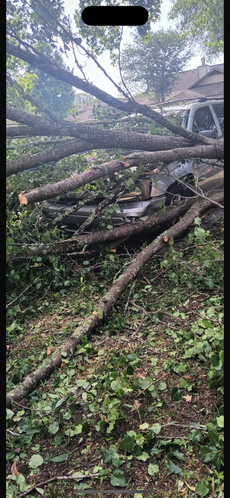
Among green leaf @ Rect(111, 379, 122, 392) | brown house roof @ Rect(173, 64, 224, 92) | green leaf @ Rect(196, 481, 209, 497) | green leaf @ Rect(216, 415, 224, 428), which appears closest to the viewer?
green leaf @ Rect(196, 481, 209, 497)

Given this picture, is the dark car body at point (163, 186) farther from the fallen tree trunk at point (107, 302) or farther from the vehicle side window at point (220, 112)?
the fallen tree trunk at point (107, 302)

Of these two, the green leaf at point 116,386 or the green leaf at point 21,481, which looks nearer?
the green leaf at point 21,481

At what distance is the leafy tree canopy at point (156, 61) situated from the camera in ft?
4.87

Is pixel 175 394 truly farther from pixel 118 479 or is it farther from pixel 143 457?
pixel 118 479

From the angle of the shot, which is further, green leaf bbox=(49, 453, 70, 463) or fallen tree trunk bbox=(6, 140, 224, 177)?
fallen tree trunk bbox=(6, 140, 224, 177)

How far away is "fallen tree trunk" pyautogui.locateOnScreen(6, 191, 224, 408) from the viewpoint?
142 centimetres

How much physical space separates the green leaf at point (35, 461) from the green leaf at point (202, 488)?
2.01 feet

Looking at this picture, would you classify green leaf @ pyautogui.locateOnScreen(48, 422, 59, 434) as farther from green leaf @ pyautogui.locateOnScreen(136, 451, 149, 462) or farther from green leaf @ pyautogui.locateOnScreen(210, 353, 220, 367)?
green leaf @ pyautogui.locateOnScreen(210, 353, 220, 367)

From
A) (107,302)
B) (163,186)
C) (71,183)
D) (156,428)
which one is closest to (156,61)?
(163,186)

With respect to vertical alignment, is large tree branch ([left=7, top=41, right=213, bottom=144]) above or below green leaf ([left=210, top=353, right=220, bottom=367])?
above

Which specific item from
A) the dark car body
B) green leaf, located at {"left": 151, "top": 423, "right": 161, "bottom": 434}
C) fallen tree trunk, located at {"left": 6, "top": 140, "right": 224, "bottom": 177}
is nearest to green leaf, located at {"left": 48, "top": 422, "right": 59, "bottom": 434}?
green leaf, located at {"left": 151, "top": 423, "right": 161, "bottom": 434}

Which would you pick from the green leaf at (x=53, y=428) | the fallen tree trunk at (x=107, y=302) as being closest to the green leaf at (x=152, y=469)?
the green leaf at (x=53, y=428)

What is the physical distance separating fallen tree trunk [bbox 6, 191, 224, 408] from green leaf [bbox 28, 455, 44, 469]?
9.1 inches
